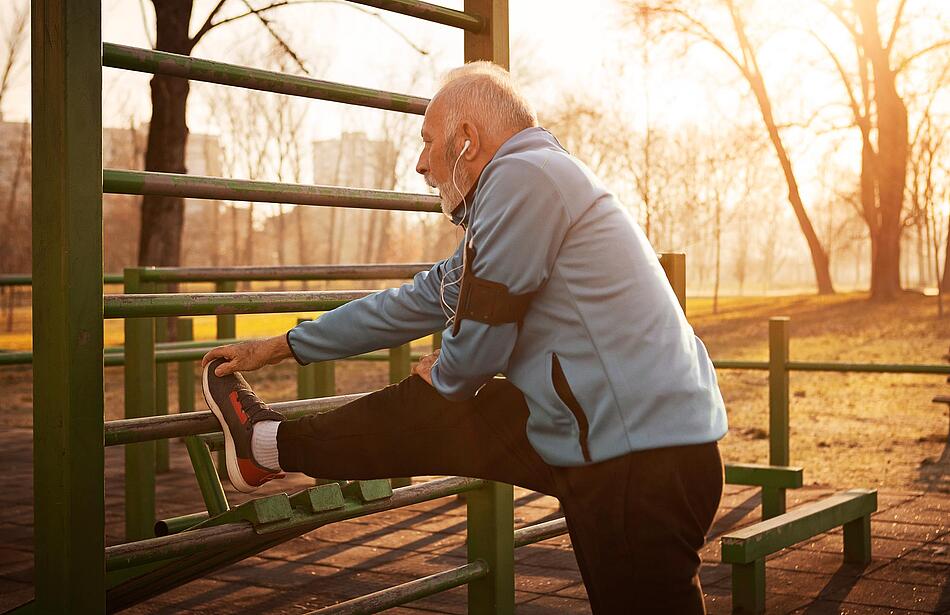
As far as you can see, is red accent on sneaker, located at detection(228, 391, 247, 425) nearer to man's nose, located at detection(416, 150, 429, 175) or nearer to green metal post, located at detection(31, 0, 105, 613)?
green metal post, located at detection(31, 0, 105, 613)

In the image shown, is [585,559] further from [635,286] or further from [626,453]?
[635,286]

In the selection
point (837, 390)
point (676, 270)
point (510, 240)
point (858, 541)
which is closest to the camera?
point (510, 240)

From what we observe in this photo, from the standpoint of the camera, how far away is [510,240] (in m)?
2.13

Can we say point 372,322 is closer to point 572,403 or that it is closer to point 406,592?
point 572,403

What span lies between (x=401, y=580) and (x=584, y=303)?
7.55 ft

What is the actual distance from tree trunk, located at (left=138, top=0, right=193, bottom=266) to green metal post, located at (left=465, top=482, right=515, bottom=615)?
7.03 meters

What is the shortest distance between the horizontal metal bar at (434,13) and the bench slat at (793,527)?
1.77 meters

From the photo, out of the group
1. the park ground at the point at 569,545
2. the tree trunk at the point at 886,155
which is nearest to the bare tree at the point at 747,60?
the tree trunk at the point at 886,155

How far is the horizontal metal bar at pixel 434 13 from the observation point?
3008mm

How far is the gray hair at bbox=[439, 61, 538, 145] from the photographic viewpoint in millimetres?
2346

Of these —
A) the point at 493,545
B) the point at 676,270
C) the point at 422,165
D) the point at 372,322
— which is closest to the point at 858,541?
the point at 676,270

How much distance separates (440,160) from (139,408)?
10.4 ft

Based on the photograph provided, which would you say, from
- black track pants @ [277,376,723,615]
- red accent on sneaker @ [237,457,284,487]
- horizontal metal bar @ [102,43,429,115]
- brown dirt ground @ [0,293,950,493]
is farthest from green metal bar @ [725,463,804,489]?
red accent on sneaker @ [237,457,284,487]

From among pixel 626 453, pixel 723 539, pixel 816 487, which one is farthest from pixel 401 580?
pixel 816 487
